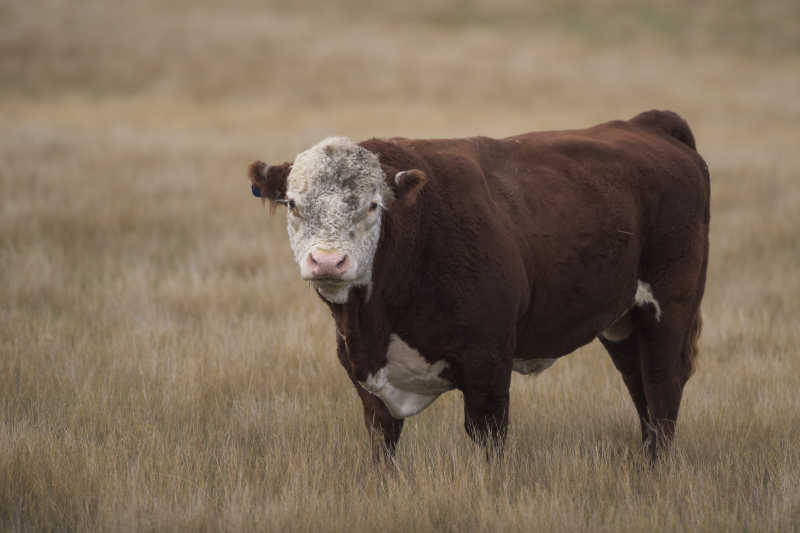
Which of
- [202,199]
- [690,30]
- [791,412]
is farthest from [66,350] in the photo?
[690,30]

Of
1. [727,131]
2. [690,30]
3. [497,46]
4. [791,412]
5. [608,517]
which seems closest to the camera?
[608,517]

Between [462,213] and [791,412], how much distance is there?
2477 mm

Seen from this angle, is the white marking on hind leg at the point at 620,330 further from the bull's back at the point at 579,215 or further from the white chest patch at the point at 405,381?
the white chest patch at the point at 405,381

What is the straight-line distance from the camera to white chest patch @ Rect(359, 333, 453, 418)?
161 inches

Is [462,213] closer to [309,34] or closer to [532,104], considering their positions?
[532,104]

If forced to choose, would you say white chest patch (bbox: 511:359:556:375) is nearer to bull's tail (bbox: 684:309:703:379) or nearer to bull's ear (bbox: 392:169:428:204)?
bull's tail (bbox: 684:309:703:379)

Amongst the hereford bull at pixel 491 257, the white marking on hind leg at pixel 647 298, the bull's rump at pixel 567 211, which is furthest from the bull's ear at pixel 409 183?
the white marking on hind leg at pixel 647 298

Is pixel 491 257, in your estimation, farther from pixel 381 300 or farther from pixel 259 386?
pixel 259 386

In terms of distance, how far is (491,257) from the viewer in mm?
4074

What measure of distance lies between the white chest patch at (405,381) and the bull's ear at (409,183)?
A: 66cm

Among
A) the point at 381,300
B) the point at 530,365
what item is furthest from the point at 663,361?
the point at 381,300

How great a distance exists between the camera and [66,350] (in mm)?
6062

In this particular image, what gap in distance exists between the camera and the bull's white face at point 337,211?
142 inches

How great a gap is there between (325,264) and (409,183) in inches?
23.6
